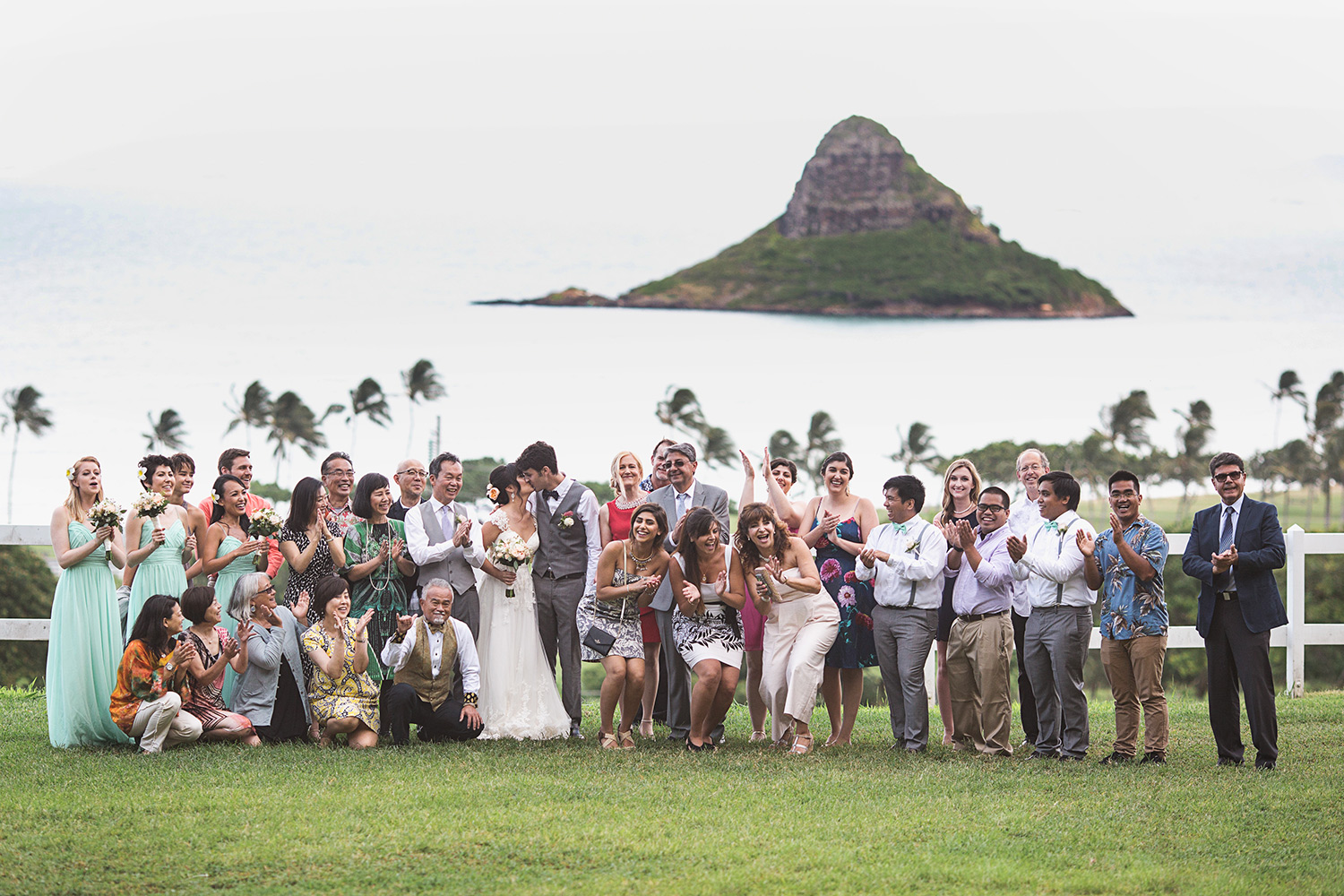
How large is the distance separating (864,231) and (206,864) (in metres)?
82.7

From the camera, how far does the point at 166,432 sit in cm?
9169

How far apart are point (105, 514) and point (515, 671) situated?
314 centimetres

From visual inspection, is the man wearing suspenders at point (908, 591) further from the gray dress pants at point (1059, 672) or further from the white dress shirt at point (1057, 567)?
the gray dress pants at point (1059, 672)

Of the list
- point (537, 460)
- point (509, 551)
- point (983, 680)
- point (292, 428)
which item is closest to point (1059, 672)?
point (983, 680)

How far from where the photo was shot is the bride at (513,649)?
9953 millimetres

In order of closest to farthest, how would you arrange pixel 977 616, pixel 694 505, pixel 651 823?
pixel 651 823
pixel 977 616
pixel 694 505

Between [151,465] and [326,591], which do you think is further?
[151,465]

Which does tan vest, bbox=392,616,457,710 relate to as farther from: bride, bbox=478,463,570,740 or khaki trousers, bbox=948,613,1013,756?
khaki trousers, bbox=948,613,1013,756

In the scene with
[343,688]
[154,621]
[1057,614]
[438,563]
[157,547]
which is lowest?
[343,688]

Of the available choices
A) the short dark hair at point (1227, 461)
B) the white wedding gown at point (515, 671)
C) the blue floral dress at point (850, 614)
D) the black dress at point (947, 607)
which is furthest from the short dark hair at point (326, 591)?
the short dark hair at point (1227, 461)

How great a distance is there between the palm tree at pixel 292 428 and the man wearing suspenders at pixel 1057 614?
86352 millimetres

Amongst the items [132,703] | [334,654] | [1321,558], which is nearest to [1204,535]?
[334,654]

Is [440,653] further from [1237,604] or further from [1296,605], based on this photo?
[1296,605]

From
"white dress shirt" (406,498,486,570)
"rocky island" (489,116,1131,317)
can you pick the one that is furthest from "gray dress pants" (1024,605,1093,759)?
"rocky island" (489,116,1131,317)
